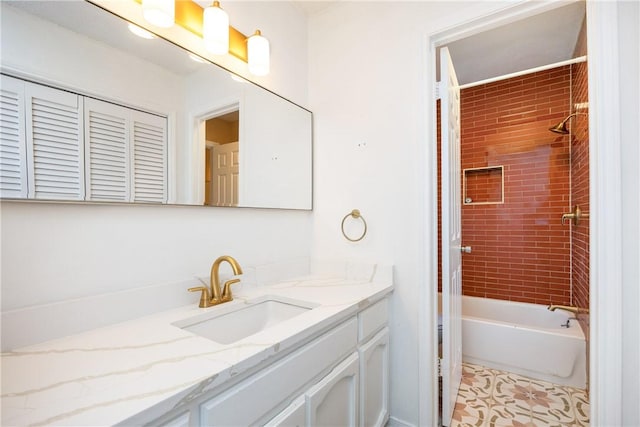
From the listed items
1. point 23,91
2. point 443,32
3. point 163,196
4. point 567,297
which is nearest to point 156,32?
point 23,91

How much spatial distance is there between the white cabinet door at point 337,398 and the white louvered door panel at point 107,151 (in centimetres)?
94

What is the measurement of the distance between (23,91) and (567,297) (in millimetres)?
3559

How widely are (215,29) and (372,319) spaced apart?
1.45 m

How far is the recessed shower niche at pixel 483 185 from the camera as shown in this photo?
2799 millimetres

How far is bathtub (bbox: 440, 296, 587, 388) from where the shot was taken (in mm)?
1982

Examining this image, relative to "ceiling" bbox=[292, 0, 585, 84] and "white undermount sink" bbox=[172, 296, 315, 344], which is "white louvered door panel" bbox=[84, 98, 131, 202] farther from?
"ceiling" bbox=[292, 0, 585, 84]

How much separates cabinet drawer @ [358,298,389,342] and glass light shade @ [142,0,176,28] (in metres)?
1.38

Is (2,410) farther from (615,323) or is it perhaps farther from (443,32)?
(443,32)

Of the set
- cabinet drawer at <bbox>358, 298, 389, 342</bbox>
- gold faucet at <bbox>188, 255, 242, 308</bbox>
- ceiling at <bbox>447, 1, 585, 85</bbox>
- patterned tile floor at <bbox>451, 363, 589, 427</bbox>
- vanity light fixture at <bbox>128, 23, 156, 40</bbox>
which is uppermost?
ceiling at <bbox>447, 1, 585, 85</bbox>

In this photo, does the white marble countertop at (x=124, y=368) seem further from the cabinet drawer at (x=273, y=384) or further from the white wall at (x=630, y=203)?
the white wall at (x=630, y=203)

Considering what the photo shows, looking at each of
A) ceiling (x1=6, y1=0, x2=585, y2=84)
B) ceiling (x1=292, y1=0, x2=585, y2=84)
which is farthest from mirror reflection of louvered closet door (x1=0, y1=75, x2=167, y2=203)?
ceiling (x1=292, y1=0, x2=585, y2=84)

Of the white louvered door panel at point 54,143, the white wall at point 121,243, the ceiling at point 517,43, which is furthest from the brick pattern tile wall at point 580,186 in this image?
the white louvered door panel at point 54,143

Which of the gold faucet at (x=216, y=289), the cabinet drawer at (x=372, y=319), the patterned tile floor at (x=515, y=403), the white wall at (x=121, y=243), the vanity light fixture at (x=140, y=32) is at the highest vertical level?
the vanity light fixture at (x=140, y=32)

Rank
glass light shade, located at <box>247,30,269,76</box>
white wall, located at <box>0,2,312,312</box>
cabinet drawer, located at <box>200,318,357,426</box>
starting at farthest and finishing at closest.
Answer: glass light shade, located at <box>247,30,269,76</box>
white wall, located at <box>0,2,312,312</box>
cabinet drawer, located at <box>200,318,357,426</box>
